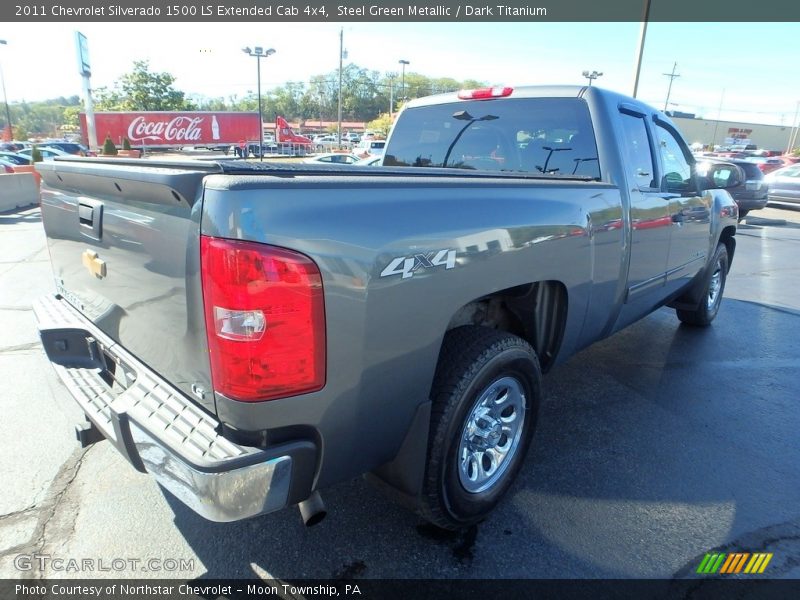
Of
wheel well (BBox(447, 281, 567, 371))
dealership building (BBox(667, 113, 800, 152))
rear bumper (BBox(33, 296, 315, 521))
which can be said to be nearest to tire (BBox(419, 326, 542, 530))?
wheel well (BBox(447, 281, 567, 371))

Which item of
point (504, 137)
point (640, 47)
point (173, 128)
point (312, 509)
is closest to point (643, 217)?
point (504, 137)

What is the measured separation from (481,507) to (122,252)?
190 centimetres

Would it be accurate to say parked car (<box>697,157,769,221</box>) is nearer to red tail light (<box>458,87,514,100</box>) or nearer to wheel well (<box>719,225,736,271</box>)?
wheel well (<box>719,225,736,271</box>)

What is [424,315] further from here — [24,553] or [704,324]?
[704,324]

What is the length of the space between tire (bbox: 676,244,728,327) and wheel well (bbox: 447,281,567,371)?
3.08 meters

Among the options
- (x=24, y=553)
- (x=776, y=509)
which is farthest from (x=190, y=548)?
(x=776, y=509)

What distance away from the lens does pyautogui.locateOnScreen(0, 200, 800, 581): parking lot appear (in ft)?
7.36

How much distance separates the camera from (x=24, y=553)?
223 cm

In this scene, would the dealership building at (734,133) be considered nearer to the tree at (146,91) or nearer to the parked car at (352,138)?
the parked car at (352,138)

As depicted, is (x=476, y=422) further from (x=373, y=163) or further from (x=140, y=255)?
(x=373, y=163)

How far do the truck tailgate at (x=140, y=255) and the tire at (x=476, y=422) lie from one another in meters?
0.94

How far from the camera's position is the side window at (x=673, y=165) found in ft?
12.6

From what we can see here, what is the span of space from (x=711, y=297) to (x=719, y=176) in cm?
158

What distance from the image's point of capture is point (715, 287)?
556 cm
